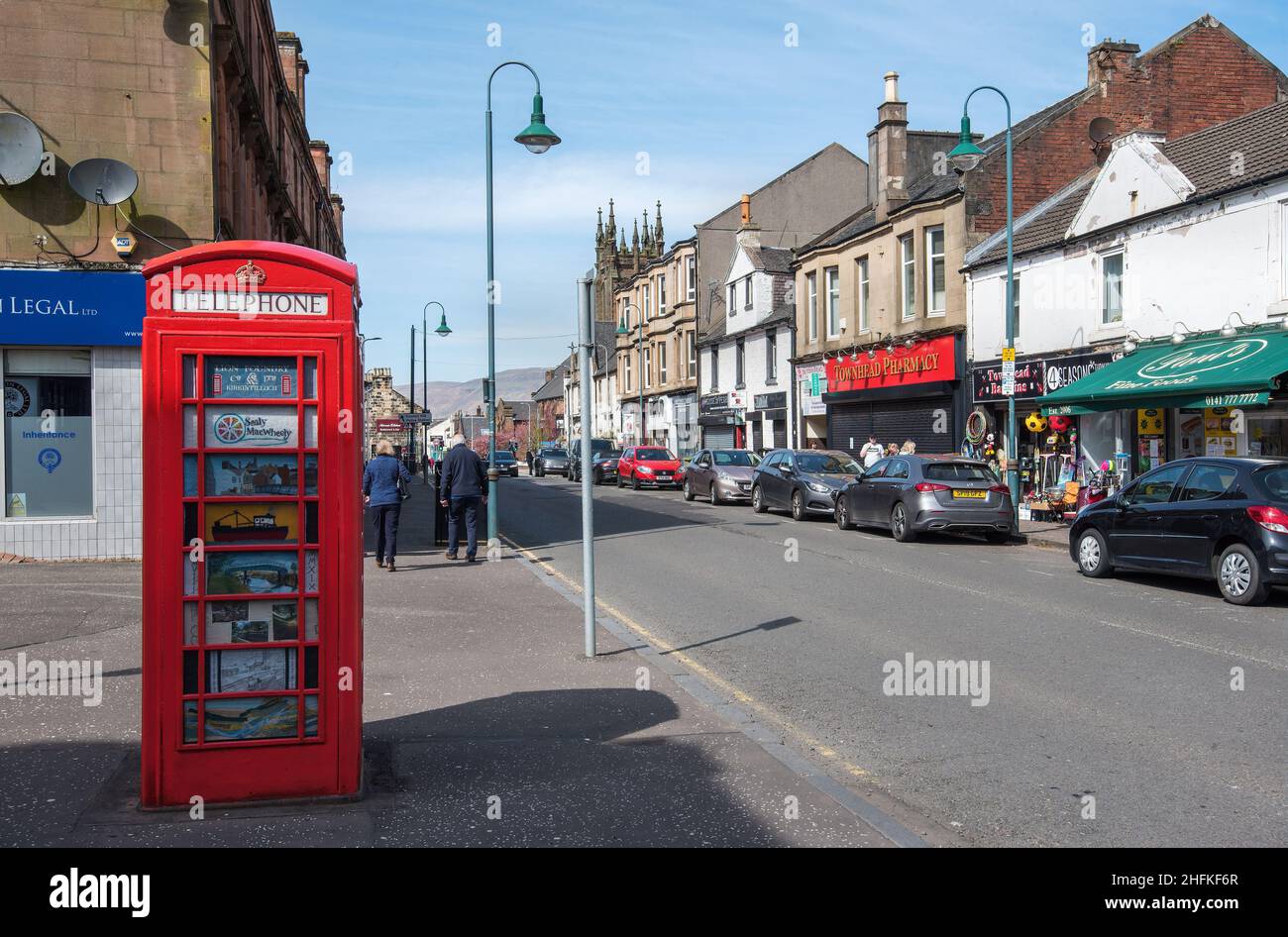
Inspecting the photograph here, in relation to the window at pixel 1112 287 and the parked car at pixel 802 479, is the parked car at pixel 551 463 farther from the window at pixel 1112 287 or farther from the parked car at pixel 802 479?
the window at pixel 1112 287

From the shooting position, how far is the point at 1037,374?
82.2 ft

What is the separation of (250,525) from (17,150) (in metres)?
12.5

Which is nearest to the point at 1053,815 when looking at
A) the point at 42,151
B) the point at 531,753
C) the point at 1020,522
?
the point at 531,753

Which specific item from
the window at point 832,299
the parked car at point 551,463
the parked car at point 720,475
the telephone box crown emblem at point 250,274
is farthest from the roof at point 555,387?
the telephone box crown emblem at point 250,274

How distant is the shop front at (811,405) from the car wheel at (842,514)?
51.7 feet

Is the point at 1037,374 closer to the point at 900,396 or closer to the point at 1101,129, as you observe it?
the point at 900,396

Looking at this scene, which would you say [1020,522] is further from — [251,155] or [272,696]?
[272,696]

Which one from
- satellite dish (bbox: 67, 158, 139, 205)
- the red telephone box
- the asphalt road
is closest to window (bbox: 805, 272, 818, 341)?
the asphalt road

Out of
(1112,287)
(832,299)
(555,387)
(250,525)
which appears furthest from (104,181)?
(555,387)

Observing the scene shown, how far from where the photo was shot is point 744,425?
46188mm

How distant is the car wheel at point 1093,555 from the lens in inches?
558

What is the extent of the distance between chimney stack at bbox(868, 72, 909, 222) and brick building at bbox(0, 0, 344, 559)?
2246 cm
